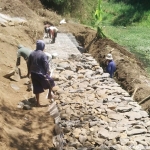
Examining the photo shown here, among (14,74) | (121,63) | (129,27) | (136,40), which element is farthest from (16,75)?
(129,27)

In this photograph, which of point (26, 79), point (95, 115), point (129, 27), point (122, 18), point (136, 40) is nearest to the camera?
point (95, 115)

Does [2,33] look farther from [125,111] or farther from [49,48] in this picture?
[125,111]

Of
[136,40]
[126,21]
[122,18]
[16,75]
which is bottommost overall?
[136,40]

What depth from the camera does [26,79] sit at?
28.6 feet

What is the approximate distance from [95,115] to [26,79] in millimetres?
2949

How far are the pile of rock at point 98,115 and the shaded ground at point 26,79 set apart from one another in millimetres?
496

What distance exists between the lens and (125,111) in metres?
6.73

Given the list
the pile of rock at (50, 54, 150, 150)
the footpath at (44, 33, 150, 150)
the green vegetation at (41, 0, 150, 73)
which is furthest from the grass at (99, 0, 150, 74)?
the pile of rock at (50, 54, 150, 150)

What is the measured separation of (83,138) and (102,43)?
9.50m

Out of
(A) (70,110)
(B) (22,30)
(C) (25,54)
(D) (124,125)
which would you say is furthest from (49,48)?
(D) (124,125)

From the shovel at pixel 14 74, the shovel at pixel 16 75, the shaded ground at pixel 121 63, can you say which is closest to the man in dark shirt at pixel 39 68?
the shovel at pixel 14 74

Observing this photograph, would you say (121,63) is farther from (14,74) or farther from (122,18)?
(122,18)

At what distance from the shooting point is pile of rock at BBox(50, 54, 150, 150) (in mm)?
5566

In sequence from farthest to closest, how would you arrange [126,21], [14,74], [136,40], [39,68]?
[126,21]
[136,40]
[14,74]
[39,68]
